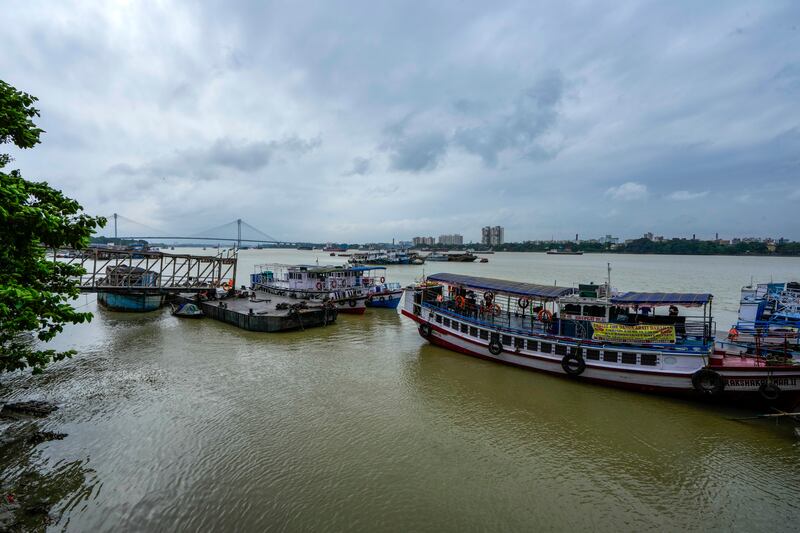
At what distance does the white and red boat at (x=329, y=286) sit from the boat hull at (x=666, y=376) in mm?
16778

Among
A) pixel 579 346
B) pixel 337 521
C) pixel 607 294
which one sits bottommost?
pixel 337 521

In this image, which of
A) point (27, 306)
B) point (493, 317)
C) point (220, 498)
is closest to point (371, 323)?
Result: point (493, 317)

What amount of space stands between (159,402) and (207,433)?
396cm

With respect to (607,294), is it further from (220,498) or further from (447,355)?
(220,498)

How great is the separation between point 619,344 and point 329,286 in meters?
26.8

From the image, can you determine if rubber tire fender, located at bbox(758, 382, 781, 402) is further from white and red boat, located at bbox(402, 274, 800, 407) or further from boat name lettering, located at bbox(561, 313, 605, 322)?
boat name lettering, located at bbox(561, 313, 605, 322)

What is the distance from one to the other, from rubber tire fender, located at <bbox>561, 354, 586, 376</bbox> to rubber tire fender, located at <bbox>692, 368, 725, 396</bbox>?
13.9ft

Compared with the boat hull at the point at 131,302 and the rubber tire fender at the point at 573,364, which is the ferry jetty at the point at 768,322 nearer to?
the rubber tire fender at the point at 573,364

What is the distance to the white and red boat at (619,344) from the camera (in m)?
15.4

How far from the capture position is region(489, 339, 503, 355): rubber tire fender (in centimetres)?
2136

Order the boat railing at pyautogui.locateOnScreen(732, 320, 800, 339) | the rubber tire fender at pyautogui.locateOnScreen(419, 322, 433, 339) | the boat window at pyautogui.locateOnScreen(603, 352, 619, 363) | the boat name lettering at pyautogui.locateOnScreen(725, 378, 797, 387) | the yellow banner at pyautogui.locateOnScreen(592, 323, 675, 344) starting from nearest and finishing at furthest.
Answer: the boat name lettering at pyautogui.locateOnScreen(725, 378, 797, 387)
the yellow banner at pyautogui.locateOnScreen(592, 323, 675, 344)
the boat railing at pyautogui.locateOnScreen(732, 320, 800, 339)
the boat window at pyautogui.locateOnScreen(603, 352, 619, 363)
the rubber tire fender at pyautogui.locateOnScreen(419, 322, 433, 339)

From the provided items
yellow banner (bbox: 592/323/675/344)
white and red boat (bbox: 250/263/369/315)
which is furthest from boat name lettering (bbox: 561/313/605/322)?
white and red boat (bbox: 250/263/369/315)

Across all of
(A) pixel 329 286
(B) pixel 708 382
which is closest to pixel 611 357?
(B) pixel 708 382

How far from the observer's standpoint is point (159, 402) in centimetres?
1606
